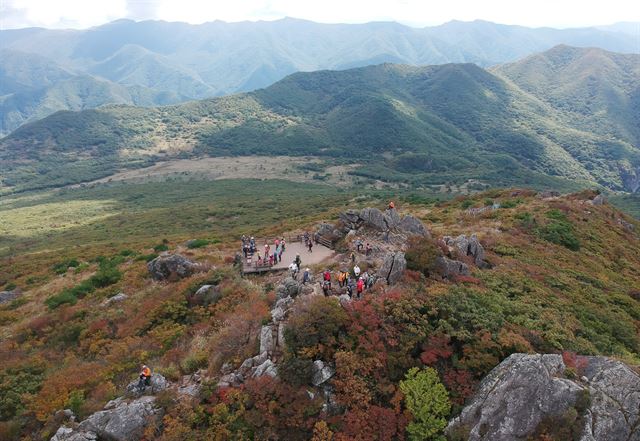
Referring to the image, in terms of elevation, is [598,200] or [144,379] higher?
[144,379]

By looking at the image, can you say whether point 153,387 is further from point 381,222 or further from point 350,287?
point 381,222

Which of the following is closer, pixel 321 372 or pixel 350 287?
pixel 321 372

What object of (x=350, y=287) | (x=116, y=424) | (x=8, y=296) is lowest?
(x=8, y=296)

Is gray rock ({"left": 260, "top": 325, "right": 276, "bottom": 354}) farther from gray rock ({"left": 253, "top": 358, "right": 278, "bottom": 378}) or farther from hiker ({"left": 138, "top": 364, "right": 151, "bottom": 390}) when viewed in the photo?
hiker ({"left": 138, "top": 364, "right": 151, "bottom": 390})

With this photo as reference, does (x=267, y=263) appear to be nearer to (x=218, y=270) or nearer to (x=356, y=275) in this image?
(x=218, y=270)

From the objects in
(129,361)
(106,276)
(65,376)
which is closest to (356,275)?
(129,361)

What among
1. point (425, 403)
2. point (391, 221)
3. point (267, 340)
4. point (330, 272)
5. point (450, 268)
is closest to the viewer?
point (425, 403)

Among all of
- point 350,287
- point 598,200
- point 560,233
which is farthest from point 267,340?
point 598,200

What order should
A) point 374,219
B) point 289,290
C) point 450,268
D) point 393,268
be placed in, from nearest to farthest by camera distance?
point 289,290, point 393,268, point 450,268, point 374,219

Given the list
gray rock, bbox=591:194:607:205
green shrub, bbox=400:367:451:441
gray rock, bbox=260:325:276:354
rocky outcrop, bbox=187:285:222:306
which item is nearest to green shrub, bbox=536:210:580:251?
gray rock, bbox=591:194:607:205
